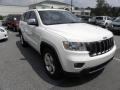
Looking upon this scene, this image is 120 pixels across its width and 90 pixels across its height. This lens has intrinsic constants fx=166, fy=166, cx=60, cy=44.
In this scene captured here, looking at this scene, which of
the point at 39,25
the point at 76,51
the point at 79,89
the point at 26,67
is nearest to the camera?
the point at 76,51

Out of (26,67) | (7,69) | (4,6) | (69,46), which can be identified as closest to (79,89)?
(69,46)

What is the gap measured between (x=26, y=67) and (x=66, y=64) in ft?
6.82

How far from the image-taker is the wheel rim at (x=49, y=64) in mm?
4319

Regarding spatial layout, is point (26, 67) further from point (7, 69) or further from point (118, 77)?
point (118, 77)

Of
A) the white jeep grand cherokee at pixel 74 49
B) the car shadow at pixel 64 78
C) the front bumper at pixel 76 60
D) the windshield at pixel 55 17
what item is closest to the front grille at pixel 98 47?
the white jeep grand cherokee at pixel 74 49

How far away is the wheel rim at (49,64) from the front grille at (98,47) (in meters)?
1.08

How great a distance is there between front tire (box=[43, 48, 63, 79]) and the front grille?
818 millimetres

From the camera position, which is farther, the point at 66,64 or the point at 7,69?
the point at 7,69

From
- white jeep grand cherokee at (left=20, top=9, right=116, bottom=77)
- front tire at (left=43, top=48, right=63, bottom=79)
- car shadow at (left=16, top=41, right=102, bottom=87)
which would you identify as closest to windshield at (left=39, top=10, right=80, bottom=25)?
white jeep grand cherokee at (left=20, top=9, right=116, bottom=77)

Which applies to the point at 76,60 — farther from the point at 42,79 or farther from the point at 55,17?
the point at 55,17

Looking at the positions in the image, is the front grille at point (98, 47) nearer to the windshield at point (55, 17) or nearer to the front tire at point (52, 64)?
the front tire at point (52, 64)

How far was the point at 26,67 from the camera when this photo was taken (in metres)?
5.36

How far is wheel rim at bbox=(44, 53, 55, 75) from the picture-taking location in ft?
14.2

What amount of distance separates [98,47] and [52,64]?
126cm
